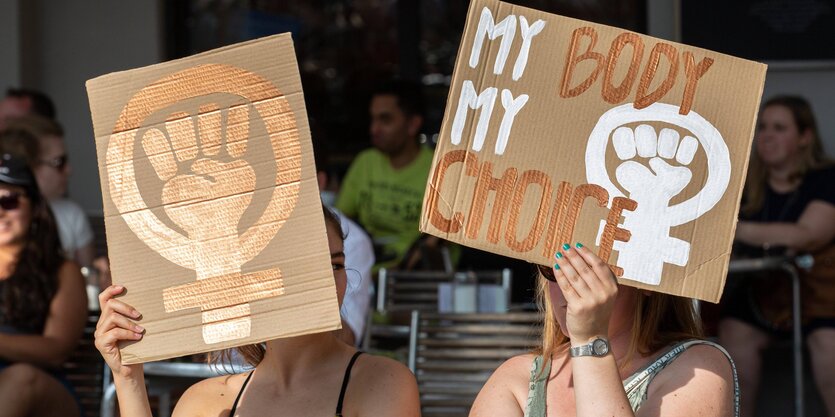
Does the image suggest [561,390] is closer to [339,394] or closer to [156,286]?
[339,394]

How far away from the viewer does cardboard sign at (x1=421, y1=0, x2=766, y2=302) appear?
210 cm

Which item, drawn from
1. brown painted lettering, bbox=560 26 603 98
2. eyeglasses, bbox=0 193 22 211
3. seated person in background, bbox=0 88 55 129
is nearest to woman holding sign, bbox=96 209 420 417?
brown painted lettering, bbox=560 26 603 98

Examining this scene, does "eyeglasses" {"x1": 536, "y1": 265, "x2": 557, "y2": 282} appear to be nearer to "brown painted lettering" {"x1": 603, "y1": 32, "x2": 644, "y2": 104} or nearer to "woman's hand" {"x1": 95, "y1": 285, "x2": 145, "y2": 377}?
"brown painted lettering" {"x1": 603, "y1": 32, "x2": 644, "y2": 104}

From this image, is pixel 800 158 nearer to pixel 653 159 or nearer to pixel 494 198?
pixel 653 159

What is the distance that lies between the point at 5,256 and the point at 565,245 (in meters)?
2.50

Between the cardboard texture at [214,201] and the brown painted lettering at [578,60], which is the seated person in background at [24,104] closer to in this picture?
the cardboard texture at [214,201]

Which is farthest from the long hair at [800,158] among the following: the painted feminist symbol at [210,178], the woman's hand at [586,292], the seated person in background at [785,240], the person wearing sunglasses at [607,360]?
the painted feminist symbol at [210,178]

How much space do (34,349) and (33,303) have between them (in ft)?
0.53

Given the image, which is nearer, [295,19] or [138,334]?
[138,334]

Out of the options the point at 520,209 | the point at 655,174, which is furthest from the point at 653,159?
the point at 520,209

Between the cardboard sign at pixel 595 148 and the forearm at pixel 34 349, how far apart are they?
7.04 ft

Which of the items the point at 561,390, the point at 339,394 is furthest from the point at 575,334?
the point at 339,394

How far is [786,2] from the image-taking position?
5.76 metres

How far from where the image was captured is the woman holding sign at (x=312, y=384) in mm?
2486
